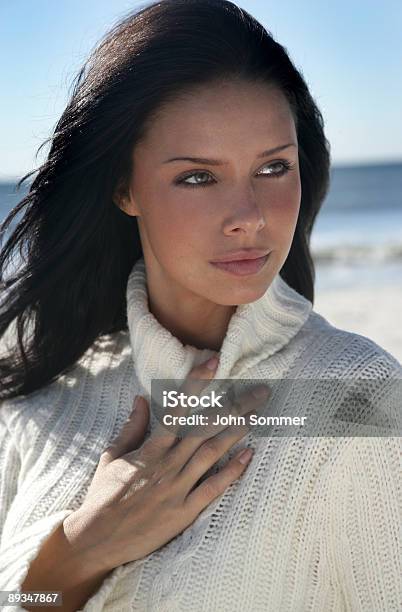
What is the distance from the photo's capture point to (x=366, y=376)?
1.92 m

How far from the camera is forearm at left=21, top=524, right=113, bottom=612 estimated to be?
6.38 feet

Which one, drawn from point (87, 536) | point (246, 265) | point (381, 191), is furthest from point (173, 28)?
point (381, 191)

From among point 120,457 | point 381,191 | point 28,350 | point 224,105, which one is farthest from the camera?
point 381,191

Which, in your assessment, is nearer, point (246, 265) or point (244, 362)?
point (246, 265)

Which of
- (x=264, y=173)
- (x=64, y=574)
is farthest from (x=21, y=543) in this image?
(x=264, y=173)

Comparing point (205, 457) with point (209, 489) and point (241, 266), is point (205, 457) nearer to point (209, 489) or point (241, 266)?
point (209, 489)

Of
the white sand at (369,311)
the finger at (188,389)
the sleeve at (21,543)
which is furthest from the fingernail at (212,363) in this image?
the white sand at (369,311)

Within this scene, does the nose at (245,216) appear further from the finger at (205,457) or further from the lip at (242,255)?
the finger at (205,457)

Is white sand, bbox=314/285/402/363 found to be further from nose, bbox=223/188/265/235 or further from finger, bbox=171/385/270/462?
nose, bbox=223/188/265/235

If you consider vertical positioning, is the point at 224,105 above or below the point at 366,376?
above

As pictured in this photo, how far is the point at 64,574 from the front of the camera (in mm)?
1961

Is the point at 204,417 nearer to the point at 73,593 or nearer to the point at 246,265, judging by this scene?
the point at 246,265

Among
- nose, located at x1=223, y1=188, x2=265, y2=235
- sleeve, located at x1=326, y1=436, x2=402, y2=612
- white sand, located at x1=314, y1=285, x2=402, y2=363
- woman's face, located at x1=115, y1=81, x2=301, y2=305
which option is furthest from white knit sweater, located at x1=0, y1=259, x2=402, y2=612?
white sand, located at x1=314, y1=285, x2=402, y2=363

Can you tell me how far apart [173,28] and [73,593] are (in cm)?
128
